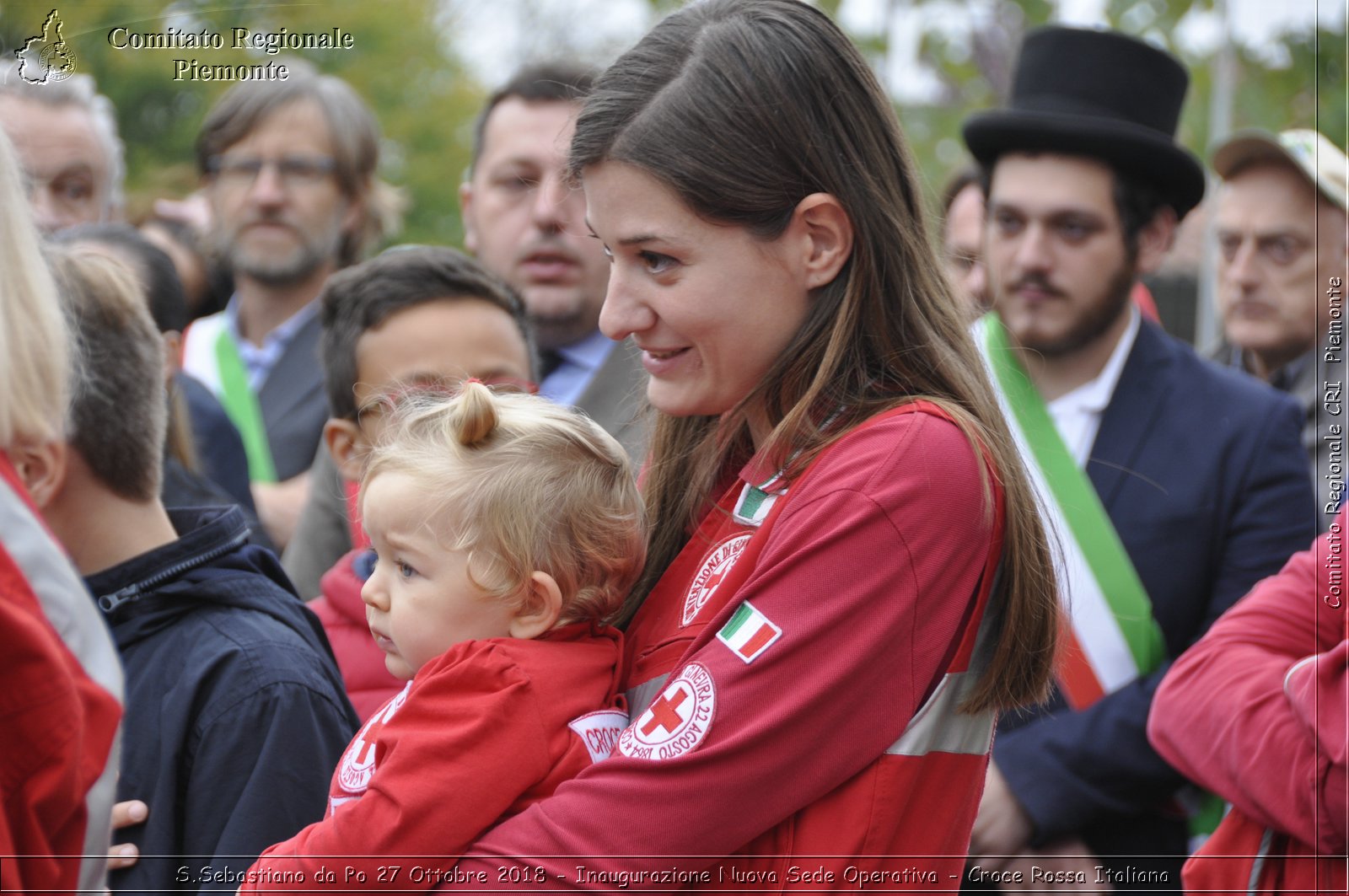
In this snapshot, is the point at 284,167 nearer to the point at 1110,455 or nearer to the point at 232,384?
the point at 232,384

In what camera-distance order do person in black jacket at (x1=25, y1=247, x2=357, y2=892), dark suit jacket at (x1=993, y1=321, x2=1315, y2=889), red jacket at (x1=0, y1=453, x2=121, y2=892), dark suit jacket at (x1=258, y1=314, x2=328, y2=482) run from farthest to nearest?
dark suit jacket at (x1=258, y1=314, x2=328, y2=482) → dark suit jacket at (x1=993, y1=321, x2=1315, y2=889) → person in black jacket at (x1=25, y1=247, x2=357, y2=892) → red jacket at (x1=0, y1=453, x2=121, y2=892)

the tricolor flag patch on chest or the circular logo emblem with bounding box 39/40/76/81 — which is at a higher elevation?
the circular logo emblem with bounding box 39/40/76/81

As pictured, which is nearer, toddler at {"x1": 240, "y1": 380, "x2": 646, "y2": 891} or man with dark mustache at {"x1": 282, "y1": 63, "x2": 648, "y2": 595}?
toddler at {"x1": 240, "y1": 380, "x2": 646, "y2": 891}

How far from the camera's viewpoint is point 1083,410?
356 centimetres

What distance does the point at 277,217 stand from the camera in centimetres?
515

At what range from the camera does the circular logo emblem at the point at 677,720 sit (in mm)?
1752

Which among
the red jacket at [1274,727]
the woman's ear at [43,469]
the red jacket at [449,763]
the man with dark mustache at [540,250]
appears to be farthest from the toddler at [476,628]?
the man with dark mustache at [540,250]

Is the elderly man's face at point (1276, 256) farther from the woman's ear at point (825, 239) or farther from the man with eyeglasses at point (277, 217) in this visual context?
the man with eyeglasses at point (277, 217)

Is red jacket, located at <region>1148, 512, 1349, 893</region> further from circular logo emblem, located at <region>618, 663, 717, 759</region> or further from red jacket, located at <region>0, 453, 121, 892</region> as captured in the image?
red jacket, located at <region>0, 453, 121, 892</region>

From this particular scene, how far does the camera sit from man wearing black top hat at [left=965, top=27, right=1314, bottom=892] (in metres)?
3.12

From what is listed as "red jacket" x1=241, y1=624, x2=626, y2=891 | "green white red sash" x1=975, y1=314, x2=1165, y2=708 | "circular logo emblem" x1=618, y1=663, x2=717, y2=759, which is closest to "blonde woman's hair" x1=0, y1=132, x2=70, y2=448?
"red jacket" x1=241, y1=624, x2=626, y2=891

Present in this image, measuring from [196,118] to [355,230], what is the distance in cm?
934

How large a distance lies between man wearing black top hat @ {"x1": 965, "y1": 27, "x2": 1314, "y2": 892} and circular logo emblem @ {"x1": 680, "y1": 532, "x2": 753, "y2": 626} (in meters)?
1.01

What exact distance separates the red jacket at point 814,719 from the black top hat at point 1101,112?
212 centimetres
